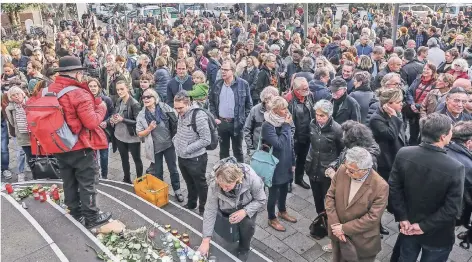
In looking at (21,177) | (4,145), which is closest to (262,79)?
(21,177)

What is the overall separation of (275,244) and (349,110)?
2.03 metres

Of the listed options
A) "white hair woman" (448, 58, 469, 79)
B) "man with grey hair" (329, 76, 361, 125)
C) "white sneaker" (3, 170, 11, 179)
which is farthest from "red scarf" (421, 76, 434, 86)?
"white sneaker" (3, 170, 11, 179)

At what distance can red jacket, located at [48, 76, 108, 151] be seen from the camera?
415 cm

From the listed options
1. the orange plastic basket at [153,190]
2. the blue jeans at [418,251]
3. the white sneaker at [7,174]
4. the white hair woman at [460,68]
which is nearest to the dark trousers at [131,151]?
the orange plastic basket at [153,190]

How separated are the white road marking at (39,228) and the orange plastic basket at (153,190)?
5.00ft

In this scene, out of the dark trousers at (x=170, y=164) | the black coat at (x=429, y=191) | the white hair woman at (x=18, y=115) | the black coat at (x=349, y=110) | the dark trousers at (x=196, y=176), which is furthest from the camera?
the white hair woman at (x=18, y=115)

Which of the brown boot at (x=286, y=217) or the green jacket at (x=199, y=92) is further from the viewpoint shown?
the green jacket at (x=199, y=92)

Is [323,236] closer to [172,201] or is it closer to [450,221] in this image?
[450,221]

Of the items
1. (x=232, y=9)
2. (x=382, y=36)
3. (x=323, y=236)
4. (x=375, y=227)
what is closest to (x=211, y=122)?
(x=323, y=236)

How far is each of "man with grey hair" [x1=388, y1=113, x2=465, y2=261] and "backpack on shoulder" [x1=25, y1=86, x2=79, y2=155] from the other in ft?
10.8

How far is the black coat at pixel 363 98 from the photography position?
5.89 metres

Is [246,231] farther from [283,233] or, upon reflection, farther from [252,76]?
[252,76]

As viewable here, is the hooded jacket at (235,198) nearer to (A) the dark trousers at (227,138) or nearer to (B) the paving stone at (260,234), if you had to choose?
(B) the paving stone at (260,234)

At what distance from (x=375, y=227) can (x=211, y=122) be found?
8.06 feet
